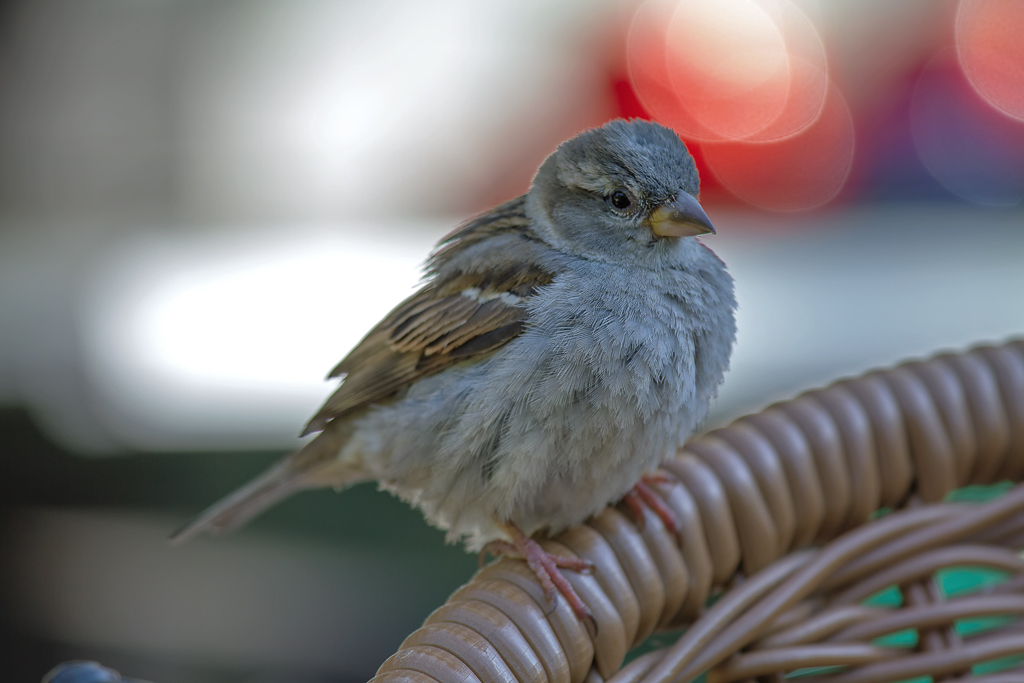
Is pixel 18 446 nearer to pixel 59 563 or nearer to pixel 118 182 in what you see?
pixel 59 563

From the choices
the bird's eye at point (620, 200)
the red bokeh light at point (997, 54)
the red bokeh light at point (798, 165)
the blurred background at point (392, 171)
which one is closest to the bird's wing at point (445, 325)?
the bird's eye at point (620, 200)

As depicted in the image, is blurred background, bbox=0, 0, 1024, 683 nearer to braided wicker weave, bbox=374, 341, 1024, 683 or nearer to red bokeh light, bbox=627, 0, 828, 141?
red bokeh light, bbox=627, 0, 828, 141

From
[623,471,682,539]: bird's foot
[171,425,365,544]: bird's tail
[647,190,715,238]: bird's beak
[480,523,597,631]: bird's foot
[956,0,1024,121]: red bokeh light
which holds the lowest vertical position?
[480,523,597,631]: bird's foot

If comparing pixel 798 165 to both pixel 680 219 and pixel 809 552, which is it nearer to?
A: pixel 680 219

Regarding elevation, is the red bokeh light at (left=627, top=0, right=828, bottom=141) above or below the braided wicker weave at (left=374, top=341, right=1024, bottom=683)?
above

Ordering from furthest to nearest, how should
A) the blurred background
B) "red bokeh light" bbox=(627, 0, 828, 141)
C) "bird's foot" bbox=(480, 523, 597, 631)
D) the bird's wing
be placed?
"red bokeh light" bbox=(627, 0, 828, 141) → the blurred background → the bird's wing → "bird's foot" bbox=(480, 523, 597, 631)

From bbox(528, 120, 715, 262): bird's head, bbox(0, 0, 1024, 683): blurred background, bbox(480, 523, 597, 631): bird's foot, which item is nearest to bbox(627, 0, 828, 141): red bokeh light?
bbox(0, 0, 1024, 683): blurred background

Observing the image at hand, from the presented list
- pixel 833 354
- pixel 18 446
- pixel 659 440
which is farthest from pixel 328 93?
pixel 659 440
